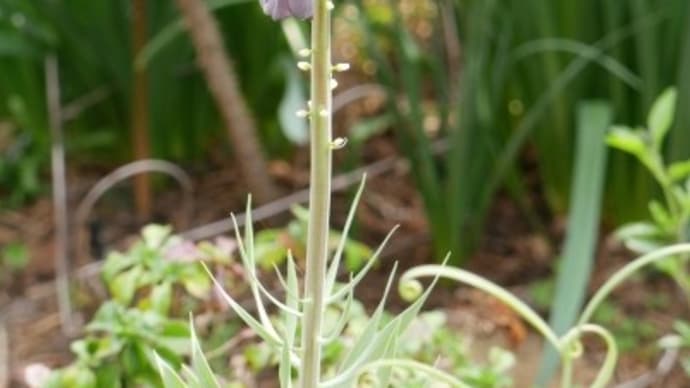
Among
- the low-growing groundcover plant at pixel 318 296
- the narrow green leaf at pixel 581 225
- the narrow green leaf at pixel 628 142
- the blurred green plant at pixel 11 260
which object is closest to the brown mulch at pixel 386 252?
the blurred green plant at pixel 11 260

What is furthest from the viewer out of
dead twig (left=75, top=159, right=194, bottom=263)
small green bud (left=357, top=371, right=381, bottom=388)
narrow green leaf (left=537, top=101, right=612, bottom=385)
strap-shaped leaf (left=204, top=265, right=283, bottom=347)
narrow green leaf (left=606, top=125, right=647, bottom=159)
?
dead twig (left=75, top=159, right=194, bottom=263)

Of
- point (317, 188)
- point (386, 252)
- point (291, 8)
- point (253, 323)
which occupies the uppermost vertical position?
point (291, 8)

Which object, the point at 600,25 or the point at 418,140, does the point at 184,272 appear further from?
the point at 600,25

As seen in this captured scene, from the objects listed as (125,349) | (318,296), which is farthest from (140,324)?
(318,296)

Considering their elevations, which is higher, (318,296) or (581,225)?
(318,296)

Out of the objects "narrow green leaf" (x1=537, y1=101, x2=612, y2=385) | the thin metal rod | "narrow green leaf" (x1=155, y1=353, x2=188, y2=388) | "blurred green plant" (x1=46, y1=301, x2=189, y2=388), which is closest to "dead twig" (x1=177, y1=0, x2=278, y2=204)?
the thin metal rod

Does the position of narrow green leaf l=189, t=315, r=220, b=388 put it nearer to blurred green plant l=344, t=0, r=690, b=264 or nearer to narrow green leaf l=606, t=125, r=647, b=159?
narrow green leaf l=606, t=125, r=647, b=159

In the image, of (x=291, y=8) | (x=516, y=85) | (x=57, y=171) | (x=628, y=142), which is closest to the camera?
(x=291, y=8)

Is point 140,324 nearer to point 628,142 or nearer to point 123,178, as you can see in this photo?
point 628,142

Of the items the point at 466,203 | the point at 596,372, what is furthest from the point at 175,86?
the point at 596,372
